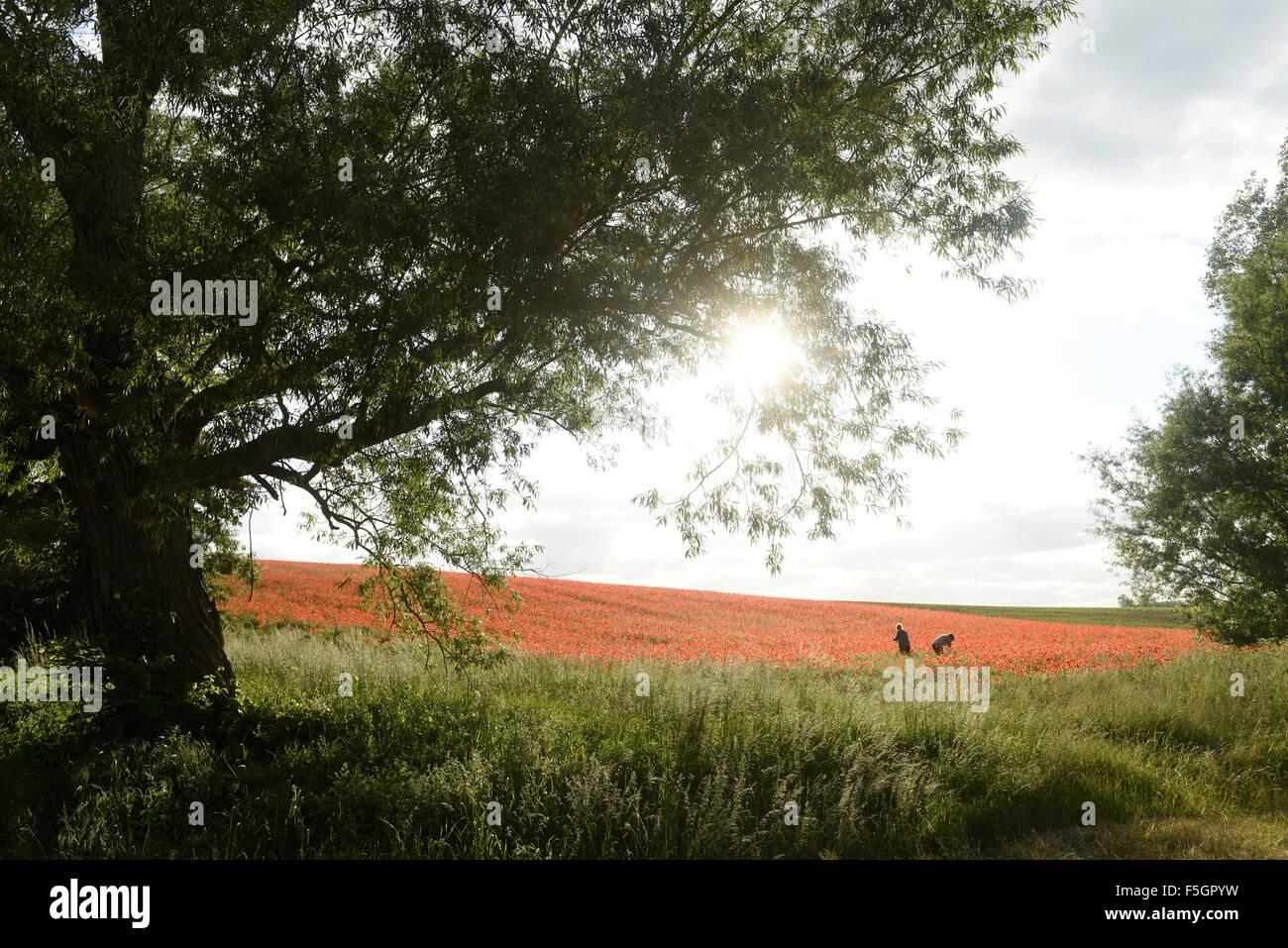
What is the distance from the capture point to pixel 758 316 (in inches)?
→ 356

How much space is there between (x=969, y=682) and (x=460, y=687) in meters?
9.76

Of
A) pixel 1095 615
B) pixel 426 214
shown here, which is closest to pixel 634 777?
pixel 426 214

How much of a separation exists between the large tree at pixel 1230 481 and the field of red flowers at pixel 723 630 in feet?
7.67

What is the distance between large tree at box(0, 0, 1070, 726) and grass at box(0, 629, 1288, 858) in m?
2.08

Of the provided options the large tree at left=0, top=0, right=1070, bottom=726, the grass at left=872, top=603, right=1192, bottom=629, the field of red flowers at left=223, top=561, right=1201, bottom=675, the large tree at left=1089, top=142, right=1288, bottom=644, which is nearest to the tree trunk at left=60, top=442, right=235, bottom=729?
the large tree at left=0, top=0, right=1070, bottom=726

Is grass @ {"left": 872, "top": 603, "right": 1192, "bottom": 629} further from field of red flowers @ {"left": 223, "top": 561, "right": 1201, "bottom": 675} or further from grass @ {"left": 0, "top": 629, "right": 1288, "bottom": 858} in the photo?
grass @ {"left": 0, "top": 629, "right": 1288, "bottom": 858}

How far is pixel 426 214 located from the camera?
708 centimetres

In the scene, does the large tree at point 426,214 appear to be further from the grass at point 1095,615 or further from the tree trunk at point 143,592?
the grass at point 1095,615

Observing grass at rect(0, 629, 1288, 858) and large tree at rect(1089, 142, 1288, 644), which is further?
large tree at rect(1089, 142, 1288, 644)

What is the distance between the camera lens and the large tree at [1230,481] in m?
16.7

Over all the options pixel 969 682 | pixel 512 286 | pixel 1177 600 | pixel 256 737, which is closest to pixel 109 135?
pixel 512 286

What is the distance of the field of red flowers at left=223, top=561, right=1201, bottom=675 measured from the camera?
56.2 feet

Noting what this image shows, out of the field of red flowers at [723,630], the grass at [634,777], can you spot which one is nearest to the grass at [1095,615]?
the field of red flowers at [723,630]
